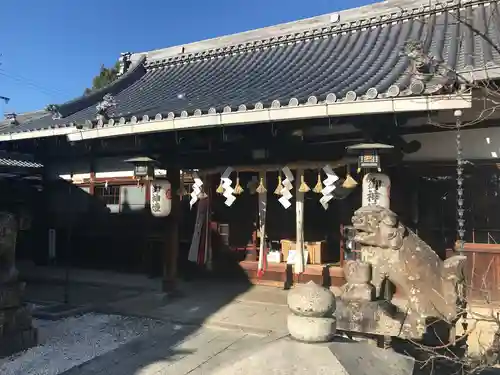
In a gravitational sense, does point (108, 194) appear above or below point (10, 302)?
above

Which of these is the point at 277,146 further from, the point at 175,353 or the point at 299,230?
the point at 175,353

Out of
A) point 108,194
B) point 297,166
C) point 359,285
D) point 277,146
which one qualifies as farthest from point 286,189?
point 108,194

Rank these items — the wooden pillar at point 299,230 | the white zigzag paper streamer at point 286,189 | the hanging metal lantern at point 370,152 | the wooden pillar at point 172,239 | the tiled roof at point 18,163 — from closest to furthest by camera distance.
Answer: the hanging metal lantern at point 370,152 → the white zigzag paper streamer at point 286,189 → the wooden pillar at point 299,230 → the wooden pillar at point 172,239 → the tiled roof at point 18,163

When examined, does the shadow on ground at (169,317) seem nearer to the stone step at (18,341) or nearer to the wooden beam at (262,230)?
the wooden beam at (262,230)

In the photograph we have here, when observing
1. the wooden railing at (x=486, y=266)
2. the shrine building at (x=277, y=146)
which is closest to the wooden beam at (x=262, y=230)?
the shrine building at (x=277, y=146)

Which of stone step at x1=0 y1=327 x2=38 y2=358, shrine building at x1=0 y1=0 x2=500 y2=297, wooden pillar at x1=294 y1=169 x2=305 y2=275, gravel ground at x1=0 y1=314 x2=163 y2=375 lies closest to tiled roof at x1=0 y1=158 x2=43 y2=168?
shrine building at x1=0 y1=0 x2=500 y2=297

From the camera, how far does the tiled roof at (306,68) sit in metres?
6.56

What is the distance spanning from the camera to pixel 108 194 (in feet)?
38.8

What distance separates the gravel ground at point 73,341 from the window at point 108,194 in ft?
15.1

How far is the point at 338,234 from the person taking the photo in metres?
9.49

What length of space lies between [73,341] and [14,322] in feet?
2.89

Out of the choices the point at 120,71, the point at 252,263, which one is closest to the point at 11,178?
the point at 120,71

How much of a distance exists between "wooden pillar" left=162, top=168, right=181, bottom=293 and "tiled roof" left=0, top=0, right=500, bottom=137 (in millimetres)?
1522

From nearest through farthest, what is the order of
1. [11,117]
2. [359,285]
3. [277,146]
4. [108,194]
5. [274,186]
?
[359,285] → [277,146] → [274,186] → [108,194] → [11,117]
